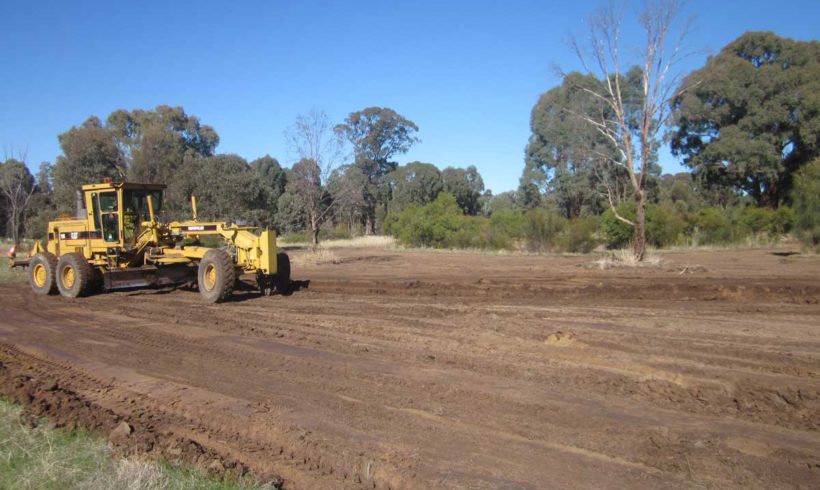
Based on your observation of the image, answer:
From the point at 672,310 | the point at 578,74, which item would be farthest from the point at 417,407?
the point at 578,74

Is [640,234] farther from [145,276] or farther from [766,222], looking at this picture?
[145,276]

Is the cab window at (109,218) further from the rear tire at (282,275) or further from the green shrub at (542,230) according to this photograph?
the green shrub at (542,230)

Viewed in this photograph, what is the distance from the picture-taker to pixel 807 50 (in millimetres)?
37969

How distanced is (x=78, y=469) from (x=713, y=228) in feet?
112

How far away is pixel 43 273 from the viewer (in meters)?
17.6

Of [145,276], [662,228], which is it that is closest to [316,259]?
[145,276]

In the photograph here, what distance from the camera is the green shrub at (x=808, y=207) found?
2481cm

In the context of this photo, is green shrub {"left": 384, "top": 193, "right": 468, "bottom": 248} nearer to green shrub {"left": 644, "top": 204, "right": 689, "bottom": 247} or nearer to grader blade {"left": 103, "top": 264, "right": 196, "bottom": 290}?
green shrub {"left": 644, "top": 204, "right": 689, "bottom": 247}

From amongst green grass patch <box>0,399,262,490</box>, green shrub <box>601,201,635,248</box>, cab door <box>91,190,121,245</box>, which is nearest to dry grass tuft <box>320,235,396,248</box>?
green shrub <box>601,201,635,248</box>

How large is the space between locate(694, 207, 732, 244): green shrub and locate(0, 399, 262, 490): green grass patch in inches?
1299

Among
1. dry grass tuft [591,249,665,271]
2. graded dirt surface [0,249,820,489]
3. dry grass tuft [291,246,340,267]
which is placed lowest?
graded dirt surface [0,249,820,489]

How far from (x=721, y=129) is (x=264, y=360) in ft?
128

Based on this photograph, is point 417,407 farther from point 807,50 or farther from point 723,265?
point 807,50

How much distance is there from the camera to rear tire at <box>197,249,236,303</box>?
14344 millimetres
